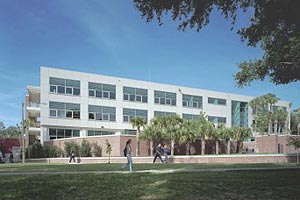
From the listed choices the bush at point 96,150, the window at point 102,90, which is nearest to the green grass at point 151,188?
the bush at point 96,150

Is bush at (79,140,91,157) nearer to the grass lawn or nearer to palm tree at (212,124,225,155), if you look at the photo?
palm tree at (212,124,225,155)

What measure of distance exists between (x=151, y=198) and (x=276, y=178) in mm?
6520

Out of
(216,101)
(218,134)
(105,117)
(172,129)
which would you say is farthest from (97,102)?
(216,101)

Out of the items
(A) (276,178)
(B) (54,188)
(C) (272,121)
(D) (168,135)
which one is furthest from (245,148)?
(B) (54,188)

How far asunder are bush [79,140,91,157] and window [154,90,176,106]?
1915cm

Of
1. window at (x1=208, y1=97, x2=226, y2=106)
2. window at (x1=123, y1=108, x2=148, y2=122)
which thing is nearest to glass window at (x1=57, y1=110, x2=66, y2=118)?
window at (x1=123, y1=108, x2=148, y2=122)

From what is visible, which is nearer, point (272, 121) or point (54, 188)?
point (54, 188)

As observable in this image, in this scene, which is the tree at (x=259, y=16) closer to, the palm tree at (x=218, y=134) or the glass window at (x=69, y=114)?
the palm tree at (x=218, y=134)

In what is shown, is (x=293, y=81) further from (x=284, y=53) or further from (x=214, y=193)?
(x=214, y=193)

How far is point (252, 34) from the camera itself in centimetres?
1677

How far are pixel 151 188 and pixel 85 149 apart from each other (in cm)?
4289

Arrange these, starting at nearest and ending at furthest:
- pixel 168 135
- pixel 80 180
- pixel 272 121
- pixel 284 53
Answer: pixel 80 180, pixel 284 53, pixel 168 135, pixel 272 121

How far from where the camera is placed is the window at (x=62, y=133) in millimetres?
61844

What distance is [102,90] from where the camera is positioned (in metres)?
65.9
